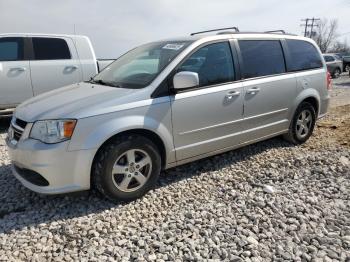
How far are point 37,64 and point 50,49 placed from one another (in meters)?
0.46

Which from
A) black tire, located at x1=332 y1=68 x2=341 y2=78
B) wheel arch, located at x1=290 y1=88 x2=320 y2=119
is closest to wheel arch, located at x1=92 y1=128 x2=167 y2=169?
wheel arch, located at x1=290 y1=88 x2=320 y2=119

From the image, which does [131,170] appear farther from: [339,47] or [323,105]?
[339,47]

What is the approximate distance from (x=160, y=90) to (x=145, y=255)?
1.70m

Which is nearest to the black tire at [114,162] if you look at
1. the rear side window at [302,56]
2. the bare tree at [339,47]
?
the rear side window at [302,56]

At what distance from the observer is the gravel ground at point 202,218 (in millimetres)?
2908

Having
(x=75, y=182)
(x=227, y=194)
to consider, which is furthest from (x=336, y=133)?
(x=75, y=182)

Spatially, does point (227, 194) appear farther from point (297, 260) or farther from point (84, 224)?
point (84, 224)

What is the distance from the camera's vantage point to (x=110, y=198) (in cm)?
361

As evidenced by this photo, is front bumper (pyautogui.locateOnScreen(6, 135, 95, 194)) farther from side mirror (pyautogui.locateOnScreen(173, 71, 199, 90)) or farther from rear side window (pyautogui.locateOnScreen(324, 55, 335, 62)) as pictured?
rear side window (pyautogui.locateOnScreen(324, 55, 335, 62))

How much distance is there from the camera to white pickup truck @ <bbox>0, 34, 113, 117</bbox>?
677 cm

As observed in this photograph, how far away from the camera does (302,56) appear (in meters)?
5.49

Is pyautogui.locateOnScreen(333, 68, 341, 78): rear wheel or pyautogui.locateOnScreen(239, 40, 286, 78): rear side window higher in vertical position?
pyautogui.locateOnScreen(239, 40, 286, 78): rear side window

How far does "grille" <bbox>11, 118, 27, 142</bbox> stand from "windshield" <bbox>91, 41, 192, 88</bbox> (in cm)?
106

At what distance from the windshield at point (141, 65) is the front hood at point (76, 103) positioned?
0.70 ft
